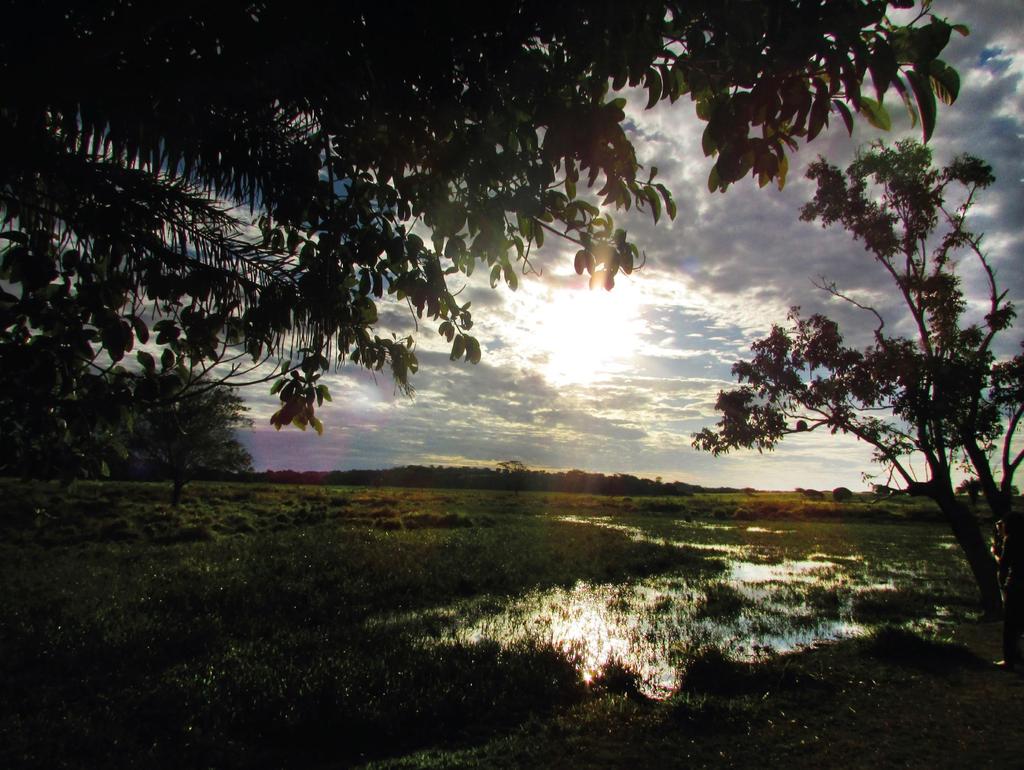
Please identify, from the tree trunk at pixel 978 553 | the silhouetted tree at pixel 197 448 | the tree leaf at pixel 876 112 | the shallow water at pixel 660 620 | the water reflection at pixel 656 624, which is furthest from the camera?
the silhouetted tree at pixel 197 448

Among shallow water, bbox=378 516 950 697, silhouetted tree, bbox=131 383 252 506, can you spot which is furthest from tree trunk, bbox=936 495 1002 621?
silhouetted tree, bbox=131 383 252 506

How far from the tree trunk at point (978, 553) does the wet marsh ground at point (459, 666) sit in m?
0.75

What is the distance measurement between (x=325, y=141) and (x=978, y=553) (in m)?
16.4

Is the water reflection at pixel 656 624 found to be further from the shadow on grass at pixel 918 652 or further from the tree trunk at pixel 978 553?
the tree trunk at pixel 978 553

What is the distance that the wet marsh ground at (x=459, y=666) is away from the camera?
575 centimetres

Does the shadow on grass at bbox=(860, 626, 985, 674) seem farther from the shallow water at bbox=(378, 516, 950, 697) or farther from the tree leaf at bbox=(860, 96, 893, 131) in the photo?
the tree leaf at bbox=(860, 96, 893, 131)

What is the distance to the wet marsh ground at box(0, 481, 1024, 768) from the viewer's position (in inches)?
226

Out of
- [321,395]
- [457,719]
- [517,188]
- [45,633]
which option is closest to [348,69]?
[517,188]

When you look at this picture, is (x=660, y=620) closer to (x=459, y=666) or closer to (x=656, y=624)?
(x=656, y=624)

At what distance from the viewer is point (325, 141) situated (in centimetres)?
363

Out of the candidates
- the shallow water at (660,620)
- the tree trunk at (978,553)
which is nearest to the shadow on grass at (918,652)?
the shallow water at (660,620)

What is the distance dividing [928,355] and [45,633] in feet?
61.9

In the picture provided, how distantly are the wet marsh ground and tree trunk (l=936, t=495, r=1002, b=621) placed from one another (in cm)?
75

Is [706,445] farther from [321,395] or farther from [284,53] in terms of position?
[284,53]
